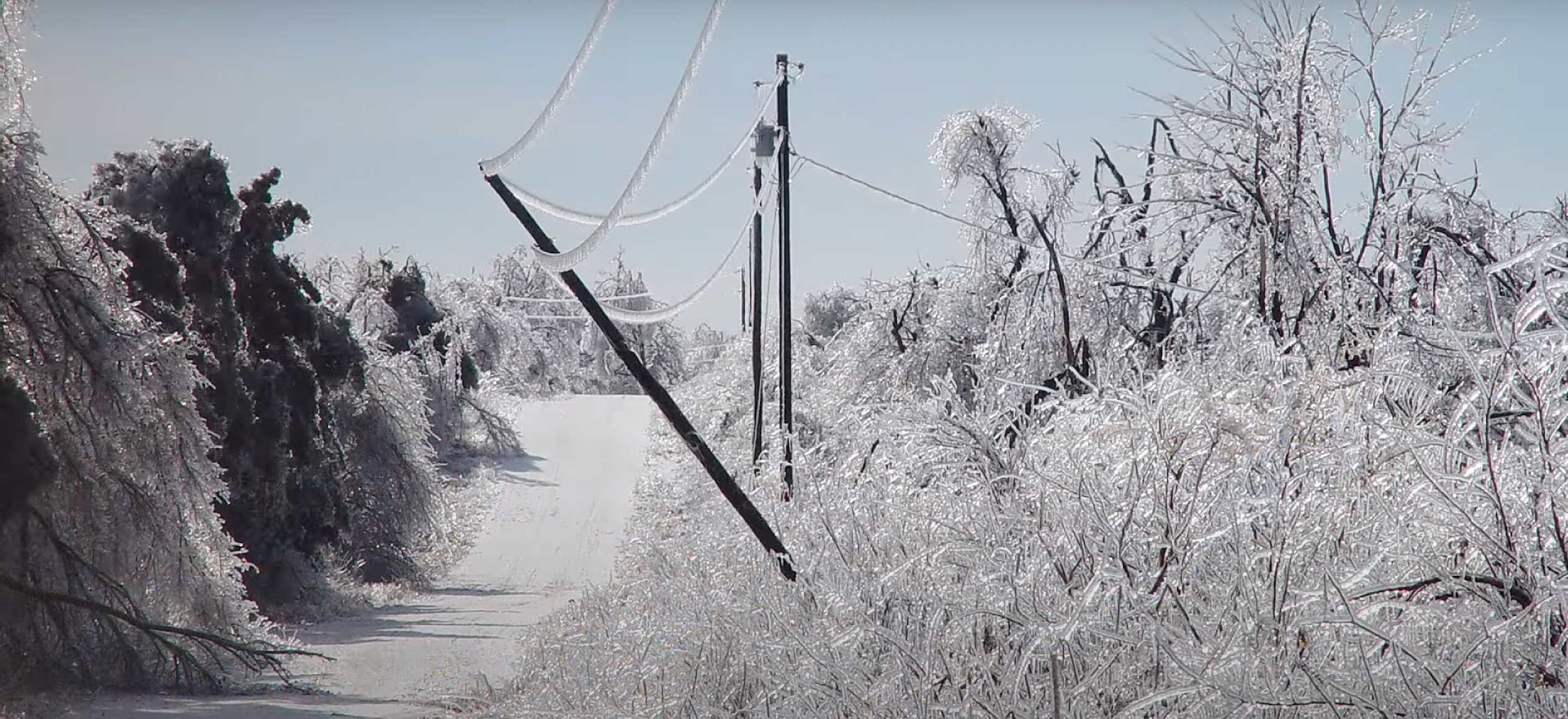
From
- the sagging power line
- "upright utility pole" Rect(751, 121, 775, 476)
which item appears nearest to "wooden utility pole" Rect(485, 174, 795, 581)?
the sagging power line

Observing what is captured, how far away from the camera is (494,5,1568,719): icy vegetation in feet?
18.2

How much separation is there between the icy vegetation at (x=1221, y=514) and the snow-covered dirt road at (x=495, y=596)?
1309 millimetres

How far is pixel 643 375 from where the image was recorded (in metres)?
7.71

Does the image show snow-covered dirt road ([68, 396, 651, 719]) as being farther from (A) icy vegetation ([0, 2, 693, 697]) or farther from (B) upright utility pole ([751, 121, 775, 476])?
(B) upright utility pole ([751, 121, 775, 476])

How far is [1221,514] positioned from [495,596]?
16.4 meters

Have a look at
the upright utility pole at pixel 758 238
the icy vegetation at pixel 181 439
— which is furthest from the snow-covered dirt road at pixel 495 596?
the upright utility pole at pixel 758 238

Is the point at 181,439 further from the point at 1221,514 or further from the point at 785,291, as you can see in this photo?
the point at 1221,514

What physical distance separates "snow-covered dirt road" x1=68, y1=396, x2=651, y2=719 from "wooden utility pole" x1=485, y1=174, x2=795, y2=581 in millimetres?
3950

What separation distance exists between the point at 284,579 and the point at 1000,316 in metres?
9.81

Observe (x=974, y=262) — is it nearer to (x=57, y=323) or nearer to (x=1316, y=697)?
(x=57, y=323)

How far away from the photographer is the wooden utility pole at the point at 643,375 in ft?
25.0

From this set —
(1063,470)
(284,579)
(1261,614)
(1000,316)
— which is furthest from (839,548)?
(284,579)

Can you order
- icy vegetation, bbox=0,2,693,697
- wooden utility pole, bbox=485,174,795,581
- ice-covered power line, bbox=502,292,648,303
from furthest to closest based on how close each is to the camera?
1. ice-covered power line, bbox=502,292,648,303
2. icy vegetation, bbox=0,2,693,697
3. wooden utility pole, bbox=485,174,795,581

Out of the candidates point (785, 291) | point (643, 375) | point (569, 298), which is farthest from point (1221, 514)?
point (569, 298)
